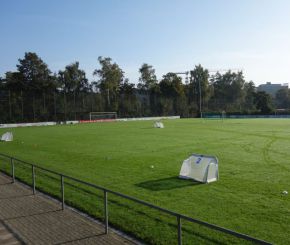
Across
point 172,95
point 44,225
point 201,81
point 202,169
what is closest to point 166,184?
point 202,169

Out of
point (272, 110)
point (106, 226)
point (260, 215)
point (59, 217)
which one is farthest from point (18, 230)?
point (272, 110)

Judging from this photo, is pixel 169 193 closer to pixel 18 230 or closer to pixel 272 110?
pixel 18 230

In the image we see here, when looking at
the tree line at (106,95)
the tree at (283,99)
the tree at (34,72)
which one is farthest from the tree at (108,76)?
the tree at (283,99)

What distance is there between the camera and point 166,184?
41.7ft

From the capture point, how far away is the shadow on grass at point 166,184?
12.2 metres

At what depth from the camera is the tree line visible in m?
77.4

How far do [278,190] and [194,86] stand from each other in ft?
359

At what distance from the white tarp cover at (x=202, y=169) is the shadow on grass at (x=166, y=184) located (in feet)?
0.79

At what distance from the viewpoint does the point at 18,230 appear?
8344mm

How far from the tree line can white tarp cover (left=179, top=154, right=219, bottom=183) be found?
6383 cm

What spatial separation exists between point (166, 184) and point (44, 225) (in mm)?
5047

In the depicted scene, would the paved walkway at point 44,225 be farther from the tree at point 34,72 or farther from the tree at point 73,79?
the tree at point 73,79

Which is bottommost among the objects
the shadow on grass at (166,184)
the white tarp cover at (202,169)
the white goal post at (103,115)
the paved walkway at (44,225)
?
the paved walkway at (44,225)

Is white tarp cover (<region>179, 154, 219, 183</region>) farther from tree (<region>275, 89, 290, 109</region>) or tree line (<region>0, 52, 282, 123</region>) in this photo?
tree (<region>275, 89, 290, 109</region>)
